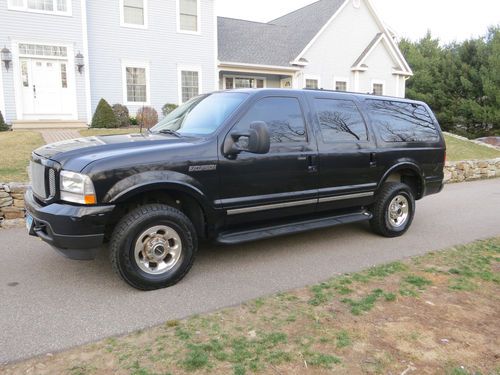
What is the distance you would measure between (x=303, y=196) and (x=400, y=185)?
6.06 feet

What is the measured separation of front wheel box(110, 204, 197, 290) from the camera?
13.4 ft

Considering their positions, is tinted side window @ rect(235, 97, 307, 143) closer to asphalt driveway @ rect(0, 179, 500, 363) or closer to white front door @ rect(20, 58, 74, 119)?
asphalt driveway @ rect(0, 179, 500, 363)

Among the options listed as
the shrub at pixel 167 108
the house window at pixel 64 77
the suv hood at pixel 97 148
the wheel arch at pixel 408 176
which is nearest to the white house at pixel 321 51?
the shrub at pixel 167 108

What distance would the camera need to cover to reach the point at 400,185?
6.29 m

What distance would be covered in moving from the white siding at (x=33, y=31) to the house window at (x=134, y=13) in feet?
6.38

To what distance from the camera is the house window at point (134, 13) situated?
1848 centimetres

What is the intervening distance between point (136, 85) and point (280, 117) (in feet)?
50.9

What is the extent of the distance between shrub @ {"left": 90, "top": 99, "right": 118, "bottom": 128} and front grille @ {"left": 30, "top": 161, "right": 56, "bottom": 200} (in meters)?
13.1

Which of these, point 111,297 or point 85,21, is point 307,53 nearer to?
point 85,21

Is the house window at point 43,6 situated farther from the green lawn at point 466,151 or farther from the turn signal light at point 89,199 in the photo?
the turn signal light at point 89,199

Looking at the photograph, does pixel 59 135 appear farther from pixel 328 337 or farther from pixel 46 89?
pixel 328 337

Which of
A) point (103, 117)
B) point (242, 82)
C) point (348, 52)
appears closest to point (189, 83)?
point (242, 82)

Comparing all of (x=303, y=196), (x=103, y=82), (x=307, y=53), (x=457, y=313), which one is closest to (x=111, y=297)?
(x=303, y=196)

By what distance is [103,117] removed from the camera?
17.1 meters
